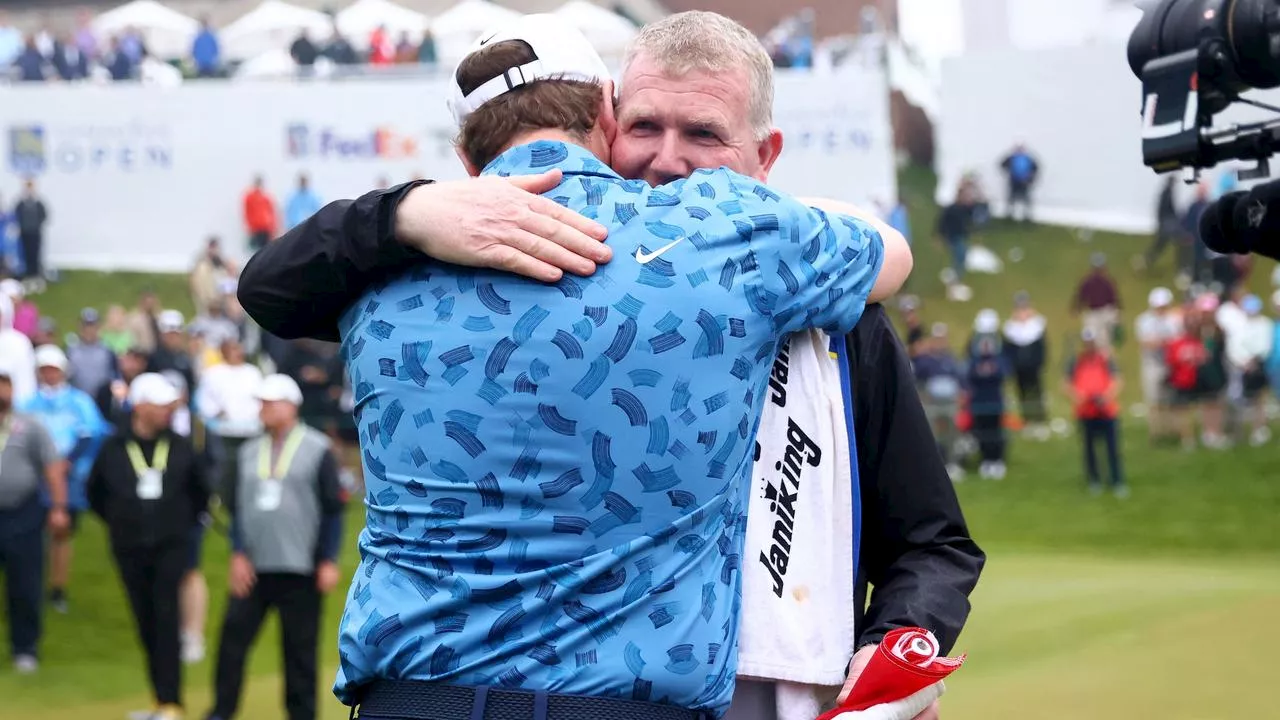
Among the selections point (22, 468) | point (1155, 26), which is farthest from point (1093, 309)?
point (1155, 26)

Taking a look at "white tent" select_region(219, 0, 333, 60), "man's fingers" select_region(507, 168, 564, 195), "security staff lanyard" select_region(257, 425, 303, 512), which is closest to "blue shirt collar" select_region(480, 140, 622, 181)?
"man's fingers" select_region(507, 168, 564, 195)

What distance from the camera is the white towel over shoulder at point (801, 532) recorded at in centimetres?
262

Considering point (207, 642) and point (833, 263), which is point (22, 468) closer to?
point (207, 642)

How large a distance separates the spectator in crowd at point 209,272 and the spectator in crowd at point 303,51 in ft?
15.1

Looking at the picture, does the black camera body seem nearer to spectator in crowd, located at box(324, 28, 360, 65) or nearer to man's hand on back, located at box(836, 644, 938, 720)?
man's hand on back, located at box(836, 644, 938, 720)

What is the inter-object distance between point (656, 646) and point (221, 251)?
1054 inches

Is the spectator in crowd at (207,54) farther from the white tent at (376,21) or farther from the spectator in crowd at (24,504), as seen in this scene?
the spectator in crowd at (24,504)

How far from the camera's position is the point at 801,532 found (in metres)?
2.69

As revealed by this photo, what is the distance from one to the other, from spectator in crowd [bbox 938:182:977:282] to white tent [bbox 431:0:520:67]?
345 inches

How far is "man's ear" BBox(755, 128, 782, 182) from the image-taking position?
302cm

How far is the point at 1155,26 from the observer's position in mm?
3129

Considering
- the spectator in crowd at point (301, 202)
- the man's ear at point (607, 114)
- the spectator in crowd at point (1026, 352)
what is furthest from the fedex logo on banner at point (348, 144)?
the man's ear at point (607, 114)

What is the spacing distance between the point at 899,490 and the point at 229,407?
13.8m

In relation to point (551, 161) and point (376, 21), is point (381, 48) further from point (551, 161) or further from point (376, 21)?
point (551, 161)
